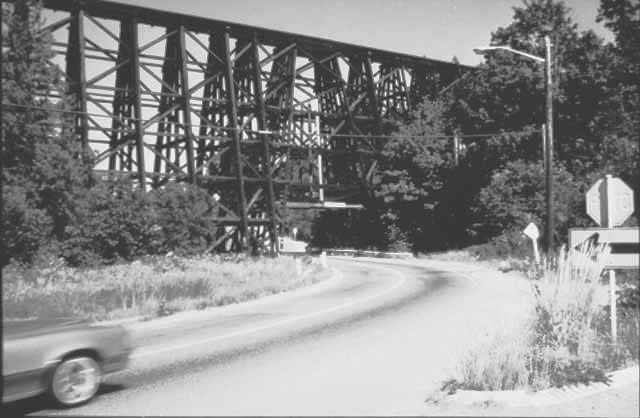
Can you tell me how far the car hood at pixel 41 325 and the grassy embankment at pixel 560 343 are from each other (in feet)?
13.0

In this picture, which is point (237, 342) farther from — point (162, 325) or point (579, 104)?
point (579, 104)

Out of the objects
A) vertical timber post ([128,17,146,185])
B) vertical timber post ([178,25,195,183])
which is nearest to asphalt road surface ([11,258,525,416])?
vertical timber post ([128,17,146,185])

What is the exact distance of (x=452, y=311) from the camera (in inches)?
554

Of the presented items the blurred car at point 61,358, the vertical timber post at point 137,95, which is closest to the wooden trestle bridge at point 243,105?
the vertical timber post at point 137,95

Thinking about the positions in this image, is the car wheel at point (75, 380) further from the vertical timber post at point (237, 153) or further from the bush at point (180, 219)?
the vertical timber post at point (237, 153)

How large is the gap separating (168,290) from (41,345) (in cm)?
1201

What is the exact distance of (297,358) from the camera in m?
8.87

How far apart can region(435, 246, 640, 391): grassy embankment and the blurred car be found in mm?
3725

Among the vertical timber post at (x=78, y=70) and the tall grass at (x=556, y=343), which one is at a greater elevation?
the vertical timber post at (x=78, y=70)

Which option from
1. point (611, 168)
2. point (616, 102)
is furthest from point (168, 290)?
point (616, 102)

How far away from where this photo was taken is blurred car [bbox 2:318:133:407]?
510 cm

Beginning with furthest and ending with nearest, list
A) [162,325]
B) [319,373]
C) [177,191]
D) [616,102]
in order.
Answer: [616,102]
[177,191]
[162,325]
[319,373]

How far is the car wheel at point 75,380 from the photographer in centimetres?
593

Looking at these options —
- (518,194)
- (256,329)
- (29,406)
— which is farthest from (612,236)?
(518,194)
